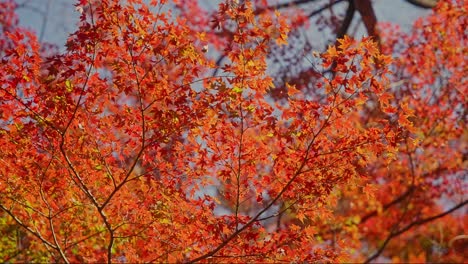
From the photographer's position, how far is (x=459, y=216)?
73.8 ft

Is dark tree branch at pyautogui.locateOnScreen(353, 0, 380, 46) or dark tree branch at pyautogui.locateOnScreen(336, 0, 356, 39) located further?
dark tree branch at pyautogui.locateOnScreen(336, 0, 356, 39)

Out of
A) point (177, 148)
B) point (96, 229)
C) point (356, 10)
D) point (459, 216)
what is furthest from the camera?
point (459, 216)

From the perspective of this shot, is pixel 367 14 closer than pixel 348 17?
Yes

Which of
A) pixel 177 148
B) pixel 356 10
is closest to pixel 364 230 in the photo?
pixel 356 10

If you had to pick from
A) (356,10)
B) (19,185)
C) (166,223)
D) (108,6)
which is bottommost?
(166,223)

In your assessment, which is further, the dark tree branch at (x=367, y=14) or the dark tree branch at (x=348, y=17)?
the dark tree branch at (x=348, y=17)

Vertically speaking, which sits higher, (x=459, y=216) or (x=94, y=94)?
(x=459, y=216)

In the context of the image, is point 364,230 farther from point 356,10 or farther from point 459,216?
point 356,10

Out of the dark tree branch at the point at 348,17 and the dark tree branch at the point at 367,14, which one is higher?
the dark tree branch at the point at 348,17

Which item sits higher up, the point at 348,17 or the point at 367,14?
the point at 348,17

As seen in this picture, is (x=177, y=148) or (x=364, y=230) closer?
(x=177, y=148)

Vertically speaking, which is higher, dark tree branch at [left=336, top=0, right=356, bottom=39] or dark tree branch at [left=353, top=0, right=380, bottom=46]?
dark tree branch at [left=336, top=0, right=356, bottom=39]

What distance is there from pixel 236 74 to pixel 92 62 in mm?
1452

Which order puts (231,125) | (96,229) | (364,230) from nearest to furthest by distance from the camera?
(231,125) < (96,229) < (364,230)
